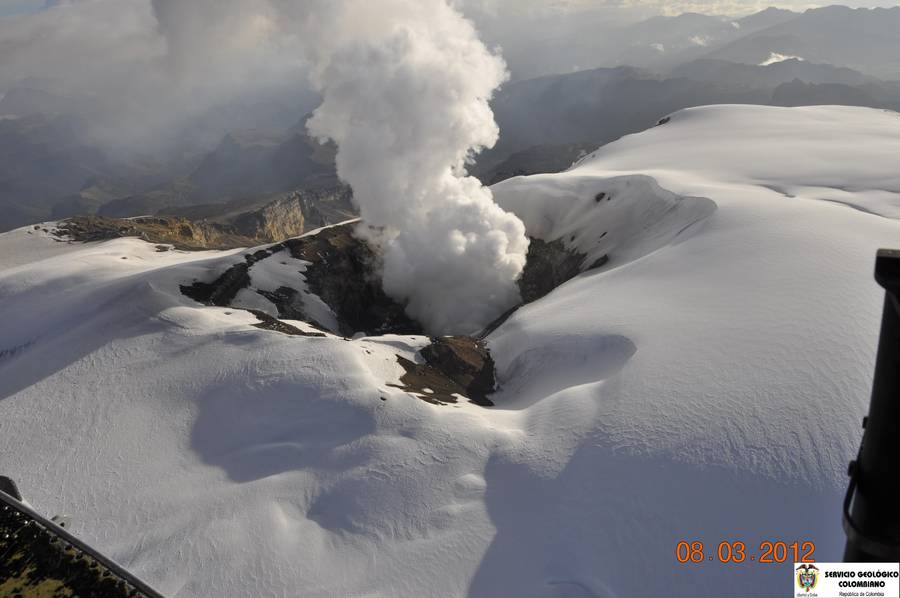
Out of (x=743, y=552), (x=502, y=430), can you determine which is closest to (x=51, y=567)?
(x=502, y=430)

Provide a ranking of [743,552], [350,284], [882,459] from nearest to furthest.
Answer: [882,459], [743,552], [350,284]

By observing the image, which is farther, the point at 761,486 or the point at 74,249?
the point at 74,249

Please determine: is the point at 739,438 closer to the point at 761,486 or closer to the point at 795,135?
the point at 761,486

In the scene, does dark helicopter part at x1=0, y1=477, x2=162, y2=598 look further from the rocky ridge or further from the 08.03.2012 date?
the 08.03.2012 date

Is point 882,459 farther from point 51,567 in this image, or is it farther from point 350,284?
point 350,284

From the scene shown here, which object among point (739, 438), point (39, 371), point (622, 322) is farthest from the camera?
point (39, 371)

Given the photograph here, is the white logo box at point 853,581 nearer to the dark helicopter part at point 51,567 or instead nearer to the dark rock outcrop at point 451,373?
the dark helicopter part at point 51,567

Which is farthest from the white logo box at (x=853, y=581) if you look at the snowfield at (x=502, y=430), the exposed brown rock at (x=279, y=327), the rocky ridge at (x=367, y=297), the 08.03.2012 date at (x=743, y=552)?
the exposed brown rock at (x=279, y=327)

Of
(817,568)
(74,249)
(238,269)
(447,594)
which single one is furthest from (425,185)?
(817,568)
